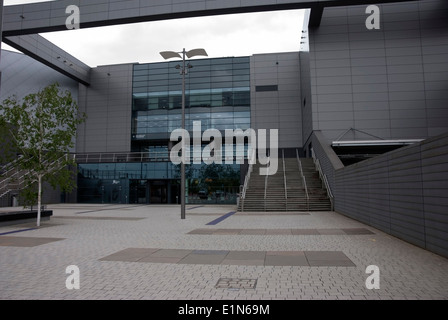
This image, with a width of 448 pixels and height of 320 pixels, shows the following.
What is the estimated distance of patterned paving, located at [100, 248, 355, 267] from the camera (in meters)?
6.94

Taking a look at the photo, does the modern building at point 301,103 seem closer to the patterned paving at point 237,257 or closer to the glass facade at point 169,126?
the glass facade at point 169,126

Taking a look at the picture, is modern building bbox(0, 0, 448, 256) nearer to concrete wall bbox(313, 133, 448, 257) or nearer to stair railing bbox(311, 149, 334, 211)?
concrete wall bbox(313, 133, 448, 257)

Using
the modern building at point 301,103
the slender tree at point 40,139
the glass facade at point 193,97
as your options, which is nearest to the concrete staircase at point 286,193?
the modern building at point 301,103

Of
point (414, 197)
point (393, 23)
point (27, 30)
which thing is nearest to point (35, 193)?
point (414, 197)

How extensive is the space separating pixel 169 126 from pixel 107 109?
338 inches

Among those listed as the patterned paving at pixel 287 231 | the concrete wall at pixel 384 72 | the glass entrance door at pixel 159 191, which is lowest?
the patterned paving at pixel 287 231

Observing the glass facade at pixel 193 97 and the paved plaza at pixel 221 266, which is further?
the glass facade at pixel 193 97

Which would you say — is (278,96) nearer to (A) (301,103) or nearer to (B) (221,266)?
(A) (301,103)

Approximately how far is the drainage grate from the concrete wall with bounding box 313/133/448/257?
459 cm

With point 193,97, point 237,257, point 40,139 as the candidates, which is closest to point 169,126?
point 193,97

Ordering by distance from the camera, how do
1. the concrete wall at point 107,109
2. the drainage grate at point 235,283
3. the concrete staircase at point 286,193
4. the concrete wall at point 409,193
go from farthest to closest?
1. the concrete wall at point 107,109
2. the concrete staircase at point 286,193
3. the concrete wall at point 409,193
4. the drainage grate at point 235,283

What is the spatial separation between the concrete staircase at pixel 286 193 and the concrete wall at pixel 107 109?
20797 millimetres

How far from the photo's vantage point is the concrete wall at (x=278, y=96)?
1495 inches

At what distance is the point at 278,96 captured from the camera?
38.6 meters
